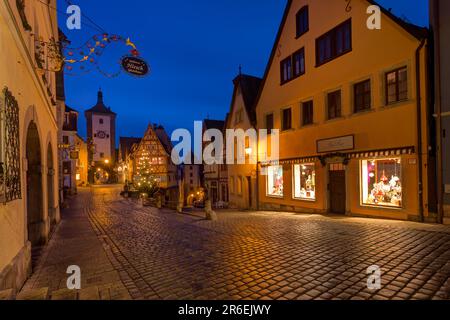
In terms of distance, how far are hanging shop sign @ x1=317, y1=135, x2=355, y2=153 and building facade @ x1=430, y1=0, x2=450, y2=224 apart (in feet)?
11.1

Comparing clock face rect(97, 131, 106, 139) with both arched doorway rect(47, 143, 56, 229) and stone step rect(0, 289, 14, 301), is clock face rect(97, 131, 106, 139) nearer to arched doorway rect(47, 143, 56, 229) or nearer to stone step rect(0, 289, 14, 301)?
arched doorway rect(47, 143, 56, 229)

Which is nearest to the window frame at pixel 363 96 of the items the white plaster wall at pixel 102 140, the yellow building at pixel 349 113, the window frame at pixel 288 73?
the yellow building at pixel 349 113

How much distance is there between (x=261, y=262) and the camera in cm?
609

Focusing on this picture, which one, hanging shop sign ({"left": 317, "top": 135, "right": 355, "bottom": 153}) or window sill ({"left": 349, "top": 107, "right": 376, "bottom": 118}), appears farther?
hanging shop sign ({"left": 317, "top": 135, "right": 355, "bottom": 153})

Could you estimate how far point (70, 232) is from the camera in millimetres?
10703

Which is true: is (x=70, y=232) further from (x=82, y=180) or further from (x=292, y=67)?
(x=82, y=180)

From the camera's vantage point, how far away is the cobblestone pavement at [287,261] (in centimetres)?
458

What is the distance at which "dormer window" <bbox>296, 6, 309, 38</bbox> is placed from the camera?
1577cm

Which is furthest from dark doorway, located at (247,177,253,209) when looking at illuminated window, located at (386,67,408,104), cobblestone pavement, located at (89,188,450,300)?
illuminated window, located at (386,67,408,104)

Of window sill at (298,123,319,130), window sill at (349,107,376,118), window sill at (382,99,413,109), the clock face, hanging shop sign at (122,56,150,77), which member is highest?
the clock face

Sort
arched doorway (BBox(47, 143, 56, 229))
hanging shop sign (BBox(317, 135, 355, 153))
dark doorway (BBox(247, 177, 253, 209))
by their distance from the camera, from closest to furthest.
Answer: arched doorway (BBox(47, 143, 56, 229)) → hanging shop sign (BBox(317, 135, 355, 153)) → dark doorway (BBox(247, 177, 253, 209))

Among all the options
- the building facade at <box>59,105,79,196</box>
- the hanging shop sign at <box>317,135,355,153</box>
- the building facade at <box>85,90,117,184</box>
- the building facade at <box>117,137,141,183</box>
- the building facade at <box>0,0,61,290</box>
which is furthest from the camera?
the building facade at <box>85,90,117,184</box>

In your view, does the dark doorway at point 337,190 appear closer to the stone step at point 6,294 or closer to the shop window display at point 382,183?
the shop window display at point 382,183
